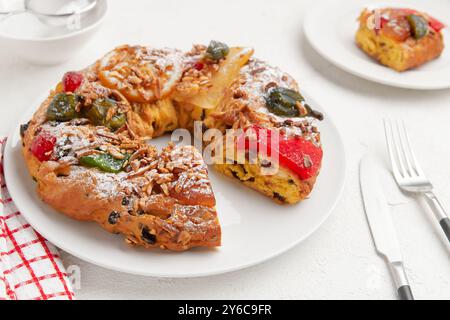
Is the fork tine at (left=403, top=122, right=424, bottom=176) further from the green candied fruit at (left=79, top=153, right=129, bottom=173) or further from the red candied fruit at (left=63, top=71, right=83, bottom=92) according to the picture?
the red candied fruit at (left=63, top=71, right=83, bottom=92)

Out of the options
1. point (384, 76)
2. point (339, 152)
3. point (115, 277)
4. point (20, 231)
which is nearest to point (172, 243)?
point (115, 277)

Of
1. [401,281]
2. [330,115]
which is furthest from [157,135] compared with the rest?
[401,281]

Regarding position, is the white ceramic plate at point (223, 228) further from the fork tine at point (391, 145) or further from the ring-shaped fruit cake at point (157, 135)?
the fork tine at point (391, 145)

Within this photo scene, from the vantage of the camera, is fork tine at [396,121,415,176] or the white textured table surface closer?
the white textured table surface

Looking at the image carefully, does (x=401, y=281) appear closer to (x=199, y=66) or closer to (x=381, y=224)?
(x=381, y=224)

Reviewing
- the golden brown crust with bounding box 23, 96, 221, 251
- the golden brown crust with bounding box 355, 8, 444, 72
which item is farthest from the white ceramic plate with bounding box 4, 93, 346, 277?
the golden brown crust with bounding box 355, 8, 444, 72
